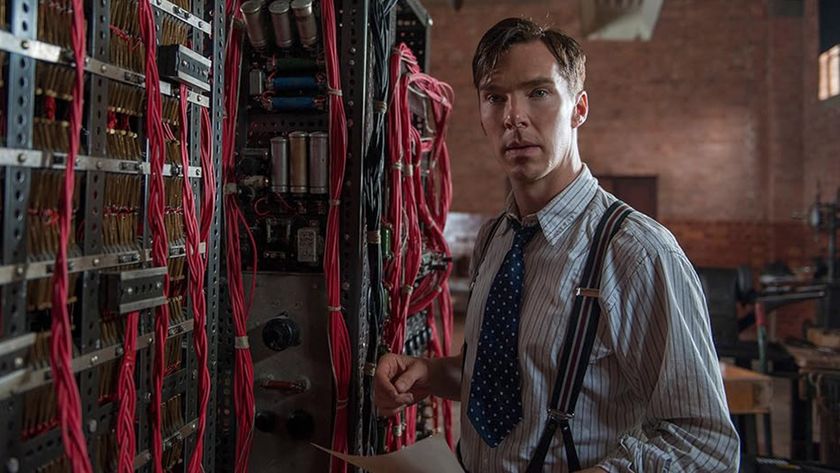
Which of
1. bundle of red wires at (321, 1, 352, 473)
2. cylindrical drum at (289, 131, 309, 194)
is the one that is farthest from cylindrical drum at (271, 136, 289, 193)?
bundle of red wires at (321, 1, 352, 473)

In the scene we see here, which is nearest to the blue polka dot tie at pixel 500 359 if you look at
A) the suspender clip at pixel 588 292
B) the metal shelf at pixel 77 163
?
the suspender clip at pixel 588 292

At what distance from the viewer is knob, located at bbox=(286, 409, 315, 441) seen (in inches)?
58.4

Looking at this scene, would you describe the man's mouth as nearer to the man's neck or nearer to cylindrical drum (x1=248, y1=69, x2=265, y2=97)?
the man's neck

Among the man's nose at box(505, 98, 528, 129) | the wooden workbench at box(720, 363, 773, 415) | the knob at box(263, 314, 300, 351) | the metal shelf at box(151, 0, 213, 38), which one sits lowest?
the wooden workbench at box(720, 363, 773, 415)

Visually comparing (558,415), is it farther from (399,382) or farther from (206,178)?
(206,178)

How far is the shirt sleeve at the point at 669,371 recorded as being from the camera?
0.99 m

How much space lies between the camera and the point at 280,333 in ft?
4.79

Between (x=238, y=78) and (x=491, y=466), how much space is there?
1.05 metres

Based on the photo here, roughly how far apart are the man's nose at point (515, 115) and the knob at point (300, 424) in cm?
84

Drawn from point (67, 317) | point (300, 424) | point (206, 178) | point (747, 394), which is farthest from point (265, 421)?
point (747, 394)

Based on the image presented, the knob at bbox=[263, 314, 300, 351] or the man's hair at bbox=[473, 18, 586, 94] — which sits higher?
the man's hair at bbox=[473, 18, 586, 94]

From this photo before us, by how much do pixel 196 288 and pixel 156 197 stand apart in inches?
8.6

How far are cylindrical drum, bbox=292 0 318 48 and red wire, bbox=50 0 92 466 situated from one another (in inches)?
23.0

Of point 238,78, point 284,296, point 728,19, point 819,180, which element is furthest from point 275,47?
point 728,19
